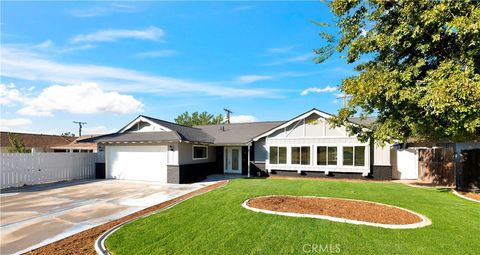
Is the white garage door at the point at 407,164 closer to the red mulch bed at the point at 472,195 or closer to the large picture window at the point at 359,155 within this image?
the large picture window at the point at 359,155

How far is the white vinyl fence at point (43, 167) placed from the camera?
46.0ft

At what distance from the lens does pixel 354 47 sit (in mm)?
10273

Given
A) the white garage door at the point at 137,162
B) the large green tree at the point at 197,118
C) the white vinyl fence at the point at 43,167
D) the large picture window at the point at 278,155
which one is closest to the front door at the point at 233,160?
the large picture window at the point at 278,155

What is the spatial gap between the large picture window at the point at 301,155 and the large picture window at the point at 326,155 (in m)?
0.71

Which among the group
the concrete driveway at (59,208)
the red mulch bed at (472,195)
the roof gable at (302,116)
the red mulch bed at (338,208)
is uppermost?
the roof gable at (302,116)

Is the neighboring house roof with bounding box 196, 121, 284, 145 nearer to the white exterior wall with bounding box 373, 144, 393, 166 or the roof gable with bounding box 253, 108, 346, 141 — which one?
the roof gable with bounding box 253, 108, 346, 141

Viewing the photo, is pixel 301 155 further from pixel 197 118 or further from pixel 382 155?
pixel 197 118

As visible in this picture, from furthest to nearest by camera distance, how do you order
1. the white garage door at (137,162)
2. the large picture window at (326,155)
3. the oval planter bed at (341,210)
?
the large picture window at (326,155)
the white garage door at (137,162)
the oval planter bed at (341,210)

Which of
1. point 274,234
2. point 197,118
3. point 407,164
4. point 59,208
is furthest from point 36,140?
point 407,164

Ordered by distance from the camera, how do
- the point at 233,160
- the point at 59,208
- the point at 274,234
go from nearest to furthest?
the point at 274,234 < the point at 59,208 < the point at 233,160

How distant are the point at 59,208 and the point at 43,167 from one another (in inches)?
327

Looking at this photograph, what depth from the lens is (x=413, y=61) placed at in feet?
33.0

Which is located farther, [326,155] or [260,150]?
[260,150]

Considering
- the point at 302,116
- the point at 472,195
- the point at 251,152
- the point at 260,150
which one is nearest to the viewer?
the point at 472,195
